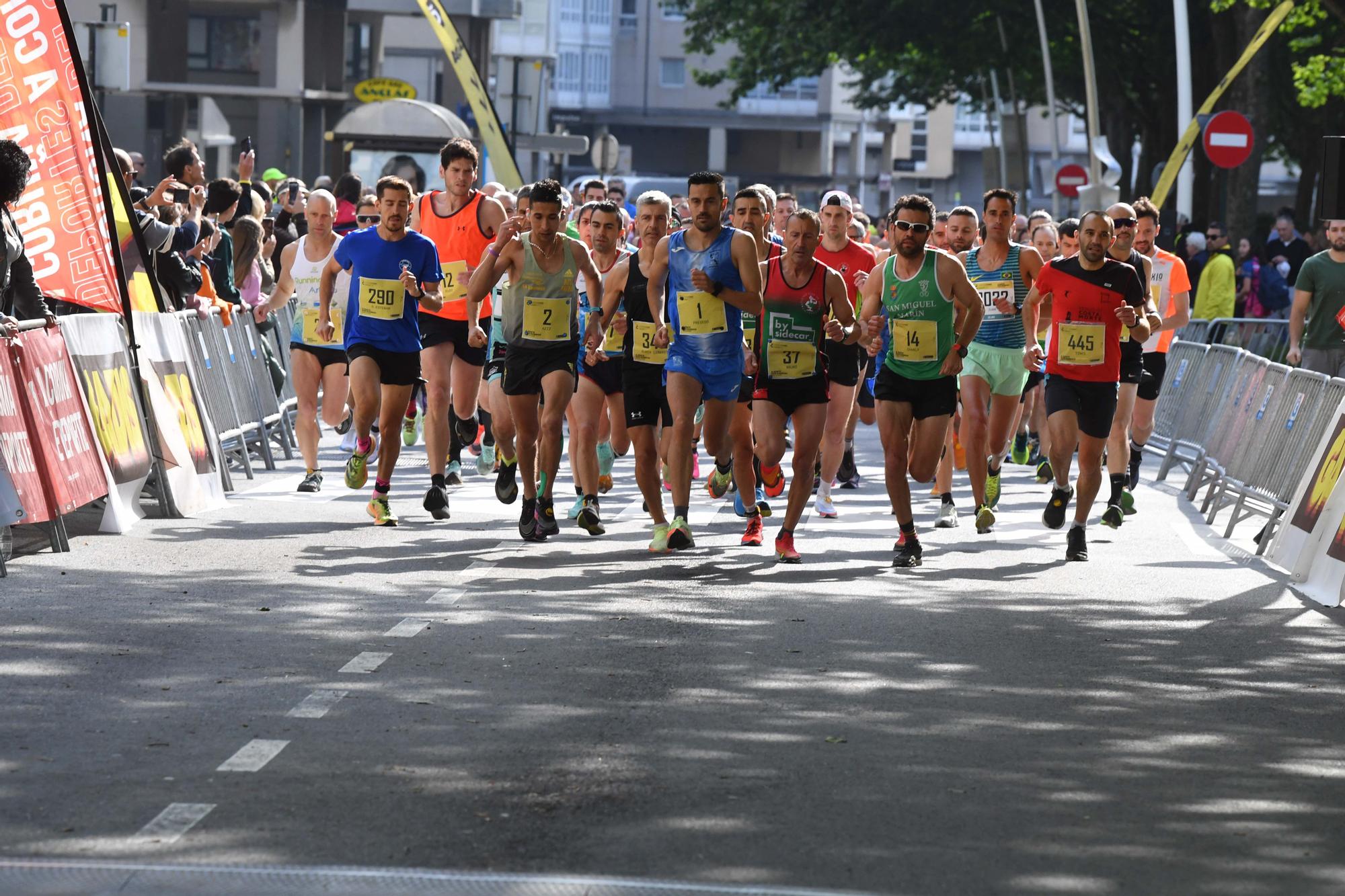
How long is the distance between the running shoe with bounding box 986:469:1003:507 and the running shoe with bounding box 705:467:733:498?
150 cm

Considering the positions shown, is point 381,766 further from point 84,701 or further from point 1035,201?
point 1035,201

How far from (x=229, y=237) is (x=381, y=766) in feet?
34.4

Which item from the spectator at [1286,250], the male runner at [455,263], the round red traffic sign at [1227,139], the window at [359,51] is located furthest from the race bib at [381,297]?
the window at [359,51]

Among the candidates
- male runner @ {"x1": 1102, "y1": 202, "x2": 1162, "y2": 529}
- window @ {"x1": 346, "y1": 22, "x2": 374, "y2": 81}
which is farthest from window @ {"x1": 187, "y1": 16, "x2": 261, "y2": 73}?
male runner @ {"x1": 1102, "y1": 202, "x2": 1162, "y2": 529}

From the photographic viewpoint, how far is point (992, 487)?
13.6m

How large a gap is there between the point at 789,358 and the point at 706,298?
0.51 m

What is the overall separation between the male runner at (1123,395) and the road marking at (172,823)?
28.2ft

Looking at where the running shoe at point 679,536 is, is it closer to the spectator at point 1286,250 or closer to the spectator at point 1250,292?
the spectator at point 1286,250

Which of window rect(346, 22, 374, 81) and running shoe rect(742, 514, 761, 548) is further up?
window rect(346, 22, 374, 81)

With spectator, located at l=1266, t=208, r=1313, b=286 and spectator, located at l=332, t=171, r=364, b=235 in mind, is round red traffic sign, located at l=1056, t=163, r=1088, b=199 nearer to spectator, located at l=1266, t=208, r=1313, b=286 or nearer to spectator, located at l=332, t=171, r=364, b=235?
spectator, located at l=1266, t=208, r=1313, b=286

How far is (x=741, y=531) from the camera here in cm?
1301

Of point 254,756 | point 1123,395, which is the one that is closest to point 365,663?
point 254,756

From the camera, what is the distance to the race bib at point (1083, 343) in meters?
12.2

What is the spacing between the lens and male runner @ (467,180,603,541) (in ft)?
39.9
